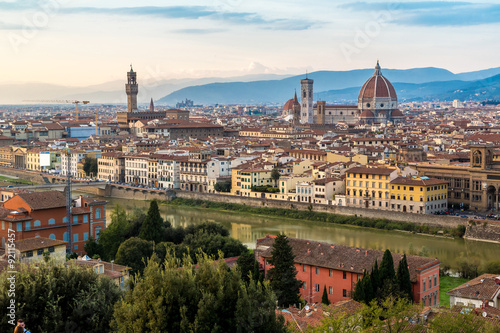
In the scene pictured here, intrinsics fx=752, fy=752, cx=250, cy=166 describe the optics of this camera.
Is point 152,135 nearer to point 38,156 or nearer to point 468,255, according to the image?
point 38,156

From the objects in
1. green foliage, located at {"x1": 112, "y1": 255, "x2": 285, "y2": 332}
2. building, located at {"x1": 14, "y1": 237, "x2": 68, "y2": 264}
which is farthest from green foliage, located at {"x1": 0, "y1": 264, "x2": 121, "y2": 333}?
building, located at {"x1": 14, "y1": 237, "x2": 68, "y2": 264}

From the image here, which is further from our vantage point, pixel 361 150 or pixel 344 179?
pixel 361 150

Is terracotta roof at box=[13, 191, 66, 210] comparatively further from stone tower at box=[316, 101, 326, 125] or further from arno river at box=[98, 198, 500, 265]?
stone tower at box=[316, 101, 326, 125]

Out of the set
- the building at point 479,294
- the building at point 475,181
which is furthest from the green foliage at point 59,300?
the building at point 475,181

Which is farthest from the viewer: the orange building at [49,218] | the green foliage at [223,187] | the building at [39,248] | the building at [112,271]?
the green foliage at [223,187]

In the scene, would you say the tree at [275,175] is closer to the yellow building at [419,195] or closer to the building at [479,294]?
the yellow building at [419,195]

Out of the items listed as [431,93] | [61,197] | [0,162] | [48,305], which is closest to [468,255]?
[61,197]

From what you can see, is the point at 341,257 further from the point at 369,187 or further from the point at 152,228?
the point at 369,187
